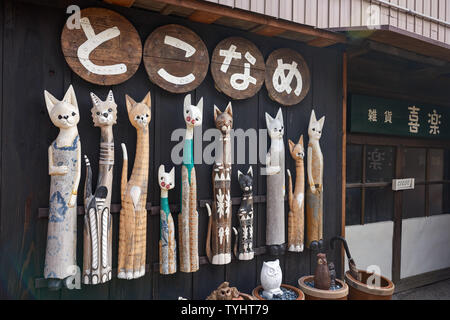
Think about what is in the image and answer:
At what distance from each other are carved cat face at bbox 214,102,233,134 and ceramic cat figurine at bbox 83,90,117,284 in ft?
2.55

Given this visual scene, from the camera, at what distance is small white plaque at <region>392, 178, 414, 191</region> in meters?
4.18

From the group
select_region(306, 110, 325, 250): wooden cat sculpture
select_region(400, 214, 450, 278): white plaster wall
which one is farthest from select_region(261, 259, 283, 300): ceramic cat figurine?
select_region(400, 214, 450, 278): white plaster wall

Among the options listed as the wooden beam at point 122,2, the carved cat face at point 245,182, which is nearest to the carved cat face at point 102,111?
the wooden beam at point 122,2

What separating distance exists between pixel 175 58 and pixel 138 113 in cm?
56

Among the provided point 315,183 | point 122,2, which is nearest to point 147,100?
point 122,2

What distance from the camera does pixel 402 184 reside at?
4238 millimetres

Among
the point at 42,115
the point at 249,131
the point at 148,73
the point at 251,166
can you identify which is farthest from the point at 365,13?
the point at 42,115

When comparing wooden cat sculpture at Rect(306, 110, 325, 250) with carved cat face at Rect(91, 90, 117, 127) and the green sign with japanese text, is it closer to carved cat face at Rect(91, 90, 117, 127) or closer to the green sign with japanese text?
the green sign with japanese text

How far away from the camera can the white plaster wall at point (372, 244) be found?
392 centimetres

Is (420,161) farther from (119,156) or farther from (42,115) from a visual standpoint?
(42,115)

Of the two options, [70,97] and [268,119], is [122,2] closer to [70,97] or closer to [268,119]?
[70,97]

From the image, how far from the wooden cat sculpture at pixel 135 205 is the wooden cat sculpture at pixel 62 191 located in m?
0.31

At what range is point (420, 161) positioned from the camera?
4.57 metres

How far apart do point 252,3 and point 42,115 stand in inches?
69.7
